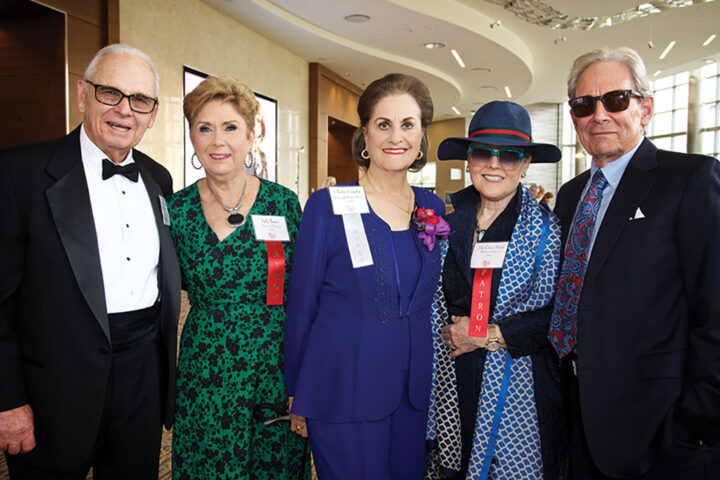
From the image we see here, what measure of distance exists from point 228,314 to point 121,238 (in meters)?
0.48

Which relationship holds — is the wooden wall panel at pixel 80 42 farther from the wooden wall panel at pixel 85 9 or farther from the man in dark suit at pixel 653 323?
the man in dark suit at pixel 653 323

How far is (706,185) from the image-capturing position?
151 centimetres

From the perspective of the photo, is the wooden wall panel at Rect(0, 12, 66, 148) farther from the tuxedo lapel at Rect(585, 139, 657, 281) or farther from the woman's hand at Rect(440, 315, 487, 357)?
the tuxedo lapel at Rect(585, 139, 657, 281)

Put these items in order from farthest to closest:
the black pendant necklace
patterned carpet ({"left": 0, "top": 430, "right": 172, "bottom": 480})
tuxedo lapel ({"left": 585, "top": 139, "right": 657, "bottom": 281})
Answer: patterned carpet ({"left": 0, "top": 430, "right": 172, "bottom": 480}), the black pendant necklace, tuxedo lapel ({"left": 585, "top": 139, "right": 657, "bottom": 281})

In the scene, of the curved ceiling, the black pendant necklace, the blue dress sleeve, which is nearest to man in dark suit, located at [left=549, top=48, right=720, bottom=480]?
the blue dress sleeve

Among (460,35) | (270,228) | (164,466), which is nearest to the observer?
(270,228)

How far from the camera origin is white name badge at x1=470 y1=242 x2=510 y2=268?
5.87ft

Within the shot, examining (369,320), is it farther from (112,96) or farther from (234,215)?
(112,96)

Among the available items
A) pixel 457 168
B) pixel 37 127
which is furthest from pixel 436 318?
pixel 457 168

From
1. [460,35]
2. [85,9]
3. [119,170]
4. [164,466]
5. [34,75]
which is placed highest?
[460,35]

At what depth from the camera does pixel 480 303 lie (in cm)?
180

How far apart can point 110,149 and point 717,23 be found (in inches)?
507

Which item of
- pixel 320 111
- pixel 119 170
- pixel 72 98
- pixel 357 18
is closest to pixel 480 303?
pixel 119 170

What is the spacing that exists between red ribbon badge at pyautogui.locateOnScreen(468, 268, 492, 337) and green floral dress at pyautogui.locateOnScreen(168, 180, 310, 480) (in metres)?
0.77
